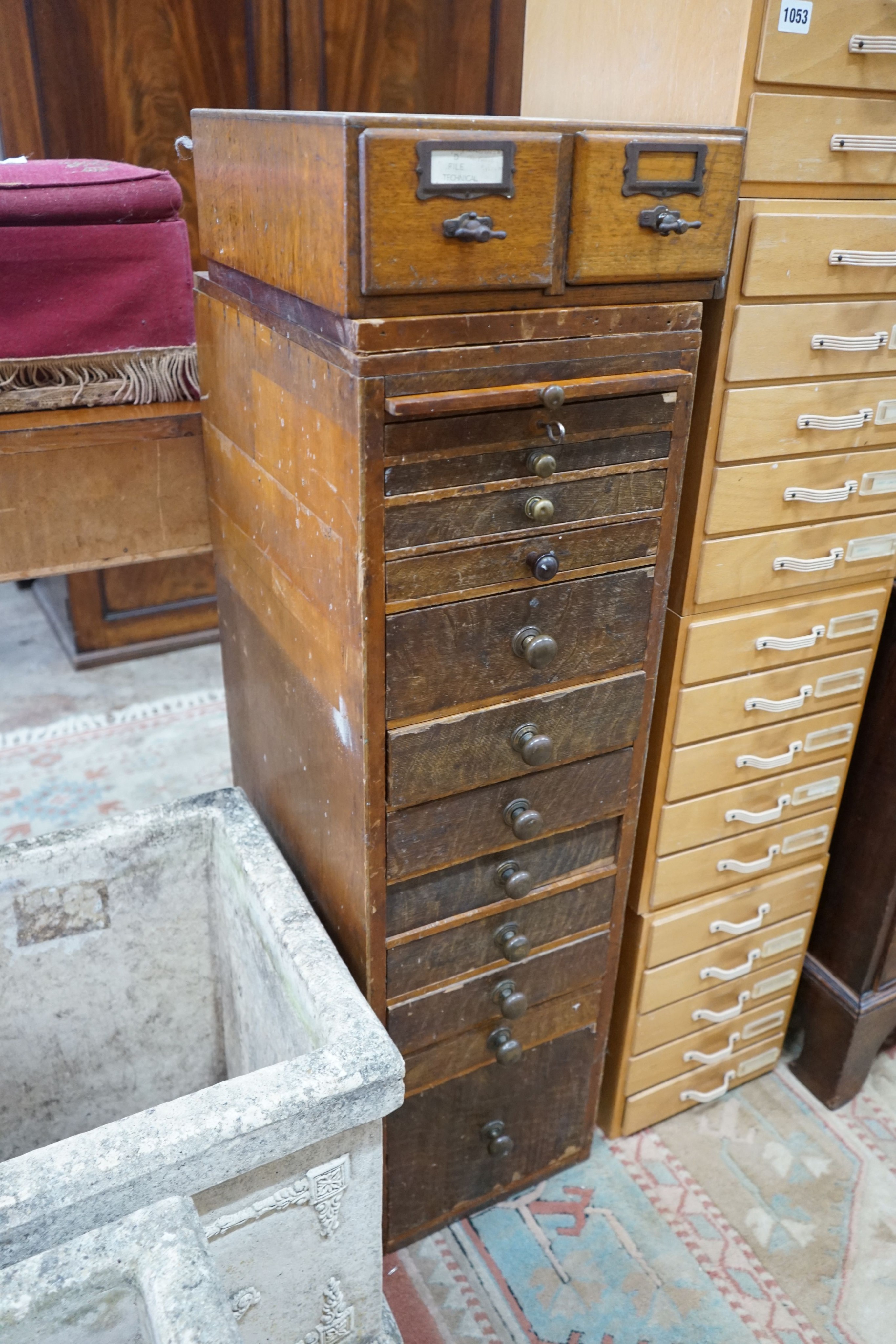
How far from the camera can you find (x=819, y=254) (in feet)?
3.99

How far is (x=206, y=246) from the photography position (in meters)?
1.28

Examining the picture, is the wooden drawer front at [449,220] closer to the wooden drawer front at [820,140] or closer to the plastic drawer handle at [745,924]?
the wooden drawer front at [820,140]

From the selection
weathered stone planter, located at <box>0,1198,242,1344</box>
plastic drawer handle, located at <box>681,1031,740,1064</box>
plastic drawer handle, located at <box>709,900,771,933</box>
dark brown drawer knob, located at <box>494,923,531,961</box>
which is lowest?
plastic drawer handle, located at <box>681,1031,740,1064</box>

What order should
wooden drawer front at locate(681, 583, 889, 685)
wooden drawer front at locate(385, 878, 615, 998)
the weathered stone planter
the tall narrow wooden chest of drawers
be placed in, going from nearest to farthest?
Answer: the weathered stone planter
the tall narrow wooden chest of drawers
wooden drawer front at locate(385, 878, 615, 998)
wooden drawer front at locate(681, 583, 889, 685)

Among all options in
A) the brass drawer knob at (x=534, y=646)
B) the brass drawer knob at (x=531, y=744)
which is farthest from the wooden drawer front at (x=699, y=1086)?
the brass drawer knob at (x=534, y=646)

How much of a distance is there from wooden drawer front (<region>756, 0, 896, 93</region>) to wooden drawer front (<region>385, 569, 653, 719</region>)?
55 cm

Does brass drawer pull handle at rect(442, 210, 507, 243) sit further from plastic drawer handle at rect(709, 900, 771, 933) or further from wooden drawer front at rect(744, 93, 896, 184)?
plastic drawer handle at rect(709, 900, 771, 933)

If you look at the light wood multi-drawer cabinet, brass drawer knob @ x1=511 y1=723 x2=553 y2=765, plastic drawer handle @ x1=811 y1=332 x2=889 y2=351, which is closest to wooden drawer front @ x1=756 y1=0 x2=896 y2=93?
the light wood multi-drawer cabinet

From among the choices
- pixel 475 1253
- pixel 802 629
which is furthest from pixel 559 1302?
pixel 802 629

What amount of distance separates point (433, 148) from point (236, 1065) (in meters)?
1.28

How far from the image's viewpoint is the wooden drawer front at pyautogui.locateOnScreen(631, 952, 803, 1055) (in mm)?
1666

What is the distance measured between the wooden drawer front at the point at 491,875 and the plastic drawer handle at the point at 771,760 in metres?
0.25

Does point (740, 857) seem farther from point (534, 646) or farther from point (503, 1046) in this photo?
point (534, 646)

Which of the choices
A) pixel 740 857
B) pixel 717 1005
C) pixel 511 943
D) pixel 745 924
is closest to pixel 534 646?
pixel 511 943
